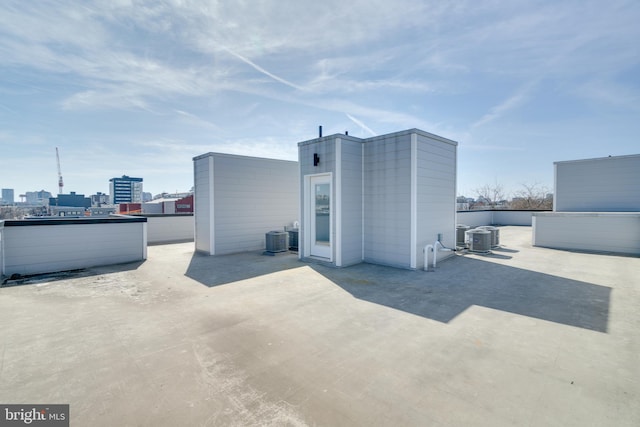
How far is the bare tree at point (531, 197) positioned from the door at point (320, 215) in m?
22.2

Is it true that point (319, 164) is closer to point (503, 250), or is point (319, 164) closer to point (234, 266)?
point (234, 266)

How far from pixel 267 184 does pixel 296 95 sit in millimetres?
3180

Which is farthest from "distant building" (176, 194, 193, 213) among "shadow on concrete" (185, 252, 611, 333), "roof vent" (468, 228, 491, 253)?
"roof vent" (468, 228, 491, 253)

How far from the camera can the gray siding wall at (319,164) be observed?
22.7ft

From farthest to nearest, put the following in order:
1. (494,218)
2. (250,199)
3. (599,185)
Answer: (494,218)
(599,185)
(250,199)

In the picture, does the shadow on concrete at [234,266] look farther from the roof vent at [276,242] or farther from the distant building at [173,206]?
the distant building at [173,206]

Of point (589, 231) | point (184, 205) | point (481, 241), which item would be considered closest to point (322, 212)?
point (481, 241)

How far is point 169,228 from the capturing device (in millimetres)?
11555

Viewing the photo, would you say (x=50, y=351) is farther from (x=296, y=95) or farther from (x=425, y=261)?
(x=296, y=95)

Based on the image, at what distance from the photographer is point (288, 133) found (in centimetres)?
948

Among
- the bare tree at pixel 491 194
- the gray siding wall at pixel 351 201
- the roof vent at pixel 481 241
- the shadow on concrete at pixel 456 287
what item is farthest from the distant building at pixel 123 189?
the roof vent at pixel 481 241

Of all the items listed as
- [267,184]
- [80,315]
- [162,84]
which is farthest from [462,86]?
[80,315]

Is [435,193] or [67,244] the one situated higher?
[435,193]

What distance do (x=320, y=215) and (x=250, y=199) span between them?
320 centimetres
